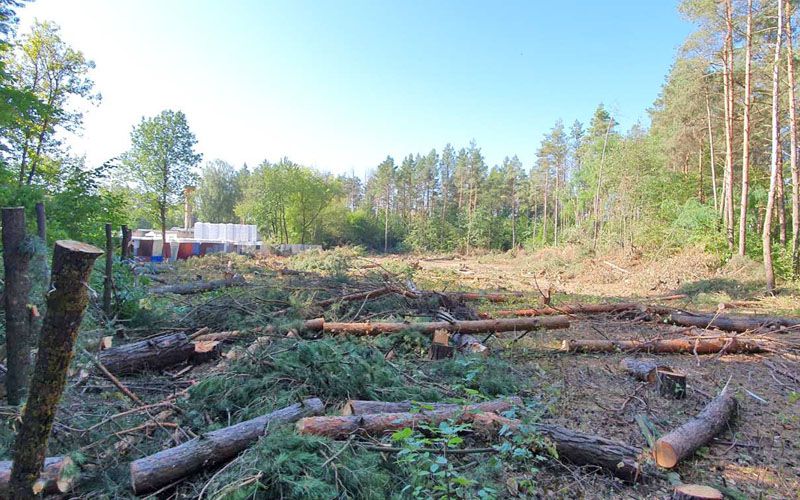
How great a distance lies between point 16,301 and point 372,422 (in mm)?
2612

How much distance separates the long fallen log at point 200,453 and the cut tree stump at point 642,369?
4.03 m

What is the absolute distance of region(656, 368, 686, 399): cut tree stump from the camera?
13.9 feet

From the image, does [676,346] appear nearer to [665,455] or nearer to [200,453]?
[665,455]

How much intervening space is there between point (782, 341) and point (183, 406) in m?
8.36

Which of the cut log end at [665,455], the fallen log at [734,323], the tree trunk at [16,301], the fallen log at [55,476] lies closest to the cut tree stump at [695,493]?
the cut log end at [665,455]

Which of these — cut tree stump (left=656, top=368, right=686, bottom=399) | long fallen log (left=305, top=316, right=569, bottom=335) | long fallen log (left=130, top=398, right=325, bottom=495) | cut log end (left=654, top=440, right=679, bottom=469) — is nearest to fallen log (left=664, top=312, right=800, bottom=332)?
long fallen log (left=305, top=316, right=569, bottom=335)

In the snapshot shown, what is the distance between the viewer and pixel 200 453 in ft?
7.99

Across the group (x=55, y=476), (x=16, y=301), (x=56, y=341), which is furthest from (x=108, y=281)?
(x=56, y=341)

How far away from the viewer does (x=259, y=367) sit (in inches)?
150

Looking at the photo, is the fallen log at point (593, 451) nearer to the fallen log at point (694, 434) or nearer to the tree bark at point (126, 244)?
the fallen log at point (694, 434)

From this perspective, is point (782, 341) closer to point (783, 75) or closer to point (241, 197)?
point (783, 75)

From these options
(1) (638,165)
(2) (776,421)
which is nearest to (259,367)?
(2) (776,421)

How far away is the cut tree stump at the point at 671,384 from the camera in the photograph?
423 cm

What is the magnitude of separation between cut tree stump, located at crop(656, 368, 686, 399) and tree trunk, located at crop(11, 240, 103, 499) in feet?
17.0
